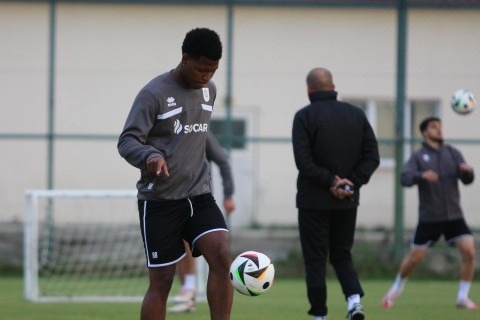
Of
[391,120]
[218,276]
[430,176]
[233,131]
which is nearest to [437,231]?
[430,176]

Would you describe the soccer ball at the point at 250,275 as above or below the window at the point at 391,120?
below

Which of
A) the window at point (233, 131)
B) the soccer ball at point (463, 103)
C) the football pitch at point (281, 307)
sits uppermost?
the soccer ball at point (463, 103)

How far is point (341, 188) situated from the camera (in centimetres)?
873

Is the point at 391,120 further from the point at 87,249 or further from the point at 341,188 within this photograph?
the point at 341,188

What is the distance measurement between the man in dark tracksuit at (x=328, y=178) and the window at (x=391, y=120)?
7397 millimetres

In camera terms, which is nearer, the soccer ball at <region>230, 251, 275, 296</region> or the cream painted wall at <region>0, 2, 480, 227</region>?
the soccer ball at <region>230, 251, 275, 296</region>

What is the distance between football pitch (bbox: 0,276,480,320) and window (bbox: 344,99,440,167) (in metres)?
2.85

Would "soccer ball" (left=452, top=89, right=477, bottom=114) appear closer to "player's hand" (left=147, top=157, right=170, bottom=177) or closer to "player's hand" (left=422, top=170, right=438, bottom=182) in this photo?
"player's hand" (left=422, top=170, right=438, bottom=182)

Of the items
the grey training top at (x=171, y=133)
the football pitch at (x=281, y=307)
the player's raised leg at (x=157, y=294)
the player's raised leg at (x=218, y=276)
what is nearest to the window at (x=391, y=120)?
the football pitch at (x=281, y=307)

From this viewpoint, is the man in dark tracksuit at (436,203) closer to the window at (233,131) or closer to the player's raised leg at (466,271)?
the player's raised leg at (466,271)

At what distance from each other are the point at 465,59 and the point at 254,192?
429 centimetres

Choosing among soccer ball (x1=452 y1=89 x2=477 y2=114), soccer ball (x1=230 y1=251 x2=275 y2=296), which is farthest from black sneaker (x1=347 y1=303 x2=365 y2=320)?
soccer ball (x1=452 y1=89 x2=477 y2=114)

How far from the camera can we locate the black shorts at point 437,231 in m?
11.7

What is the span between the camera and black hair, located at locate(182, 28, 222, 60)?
6.90 metres
